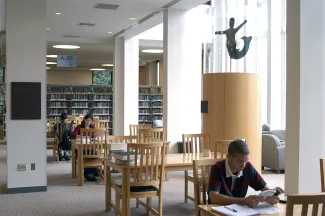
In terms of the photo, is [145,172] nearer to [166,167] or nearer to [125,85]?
[166,167]

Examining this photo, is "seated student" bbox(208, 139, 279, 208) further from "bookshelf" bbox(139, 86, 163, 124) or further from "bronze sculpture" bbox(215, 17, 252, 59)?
"bookshelf" bbox(139, 86, 163, 124)

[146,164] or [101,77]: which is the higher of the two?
[101,77]

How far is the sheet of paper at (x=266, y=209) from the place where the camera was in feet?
8.98

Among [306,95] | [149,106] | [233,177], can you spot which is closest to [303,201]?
[233,177]

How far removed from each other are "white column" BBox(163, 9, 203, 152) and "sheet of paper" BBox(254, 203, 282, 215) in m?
6.26

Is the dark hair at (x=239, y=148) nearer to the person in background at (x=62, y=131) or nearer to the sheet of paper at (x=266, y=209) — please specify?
the sheet of paper at (x=266, y=209)

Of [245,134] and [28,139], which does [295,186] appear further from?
[28,139]

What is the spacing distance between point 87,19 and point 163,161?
6.81 metres

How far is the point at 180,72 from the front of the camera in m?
9.16

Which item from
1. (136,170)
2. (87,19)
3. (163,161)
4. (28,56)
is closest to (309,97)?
(163,161)

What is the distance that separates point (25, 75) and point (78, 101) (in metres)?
9.03

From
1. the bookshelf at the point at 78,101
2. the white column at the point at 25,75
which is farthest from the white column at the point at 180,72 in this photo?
the bookshelf at the point at 78,101

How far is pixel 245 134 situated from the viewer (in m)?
7.36

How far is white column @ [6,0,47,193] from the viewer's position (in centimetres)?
661
